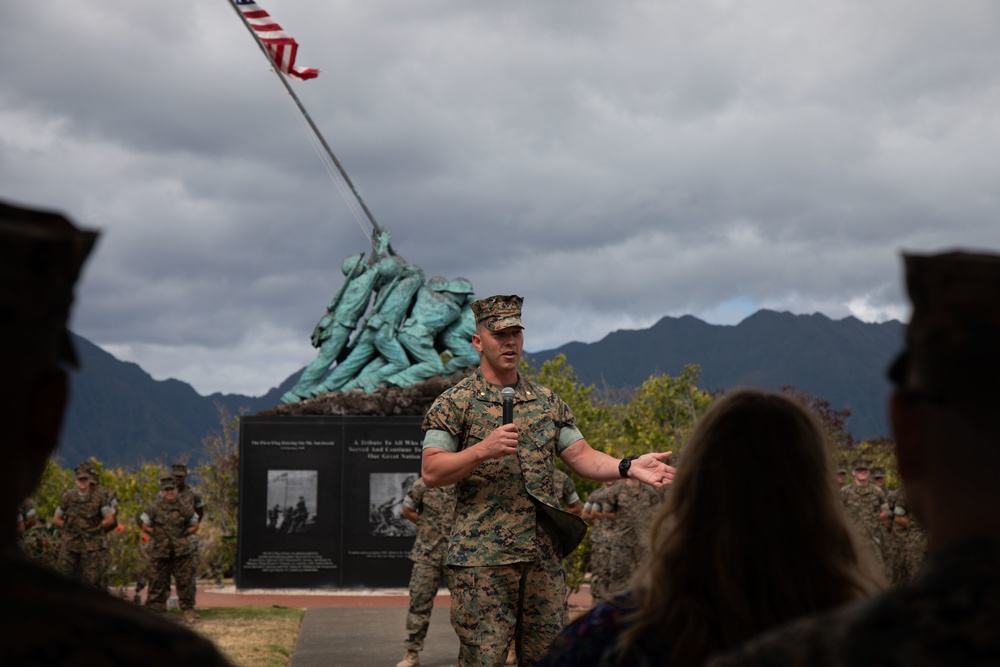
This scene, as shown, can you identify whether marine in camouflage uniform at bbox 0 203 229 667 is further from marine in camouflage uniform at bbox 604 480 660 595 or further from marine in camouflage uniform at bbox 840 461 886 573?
marine in camouflage uniform at bbox 840 461 886 573

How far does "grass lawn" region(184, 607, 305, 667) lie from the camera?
11320 millimetres

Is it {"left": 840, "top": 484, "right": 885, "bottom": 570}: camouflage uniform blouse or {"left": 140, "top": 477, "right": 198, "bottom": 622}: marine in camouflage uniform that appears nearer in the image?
{"left": 140, "top": 477, "right": 198, "bottom": 622}: marine in camouflage uniform

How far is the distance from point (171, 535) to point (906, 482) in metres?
14.3

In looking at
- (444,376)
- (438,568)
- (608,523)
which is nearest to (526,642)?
(438,568)

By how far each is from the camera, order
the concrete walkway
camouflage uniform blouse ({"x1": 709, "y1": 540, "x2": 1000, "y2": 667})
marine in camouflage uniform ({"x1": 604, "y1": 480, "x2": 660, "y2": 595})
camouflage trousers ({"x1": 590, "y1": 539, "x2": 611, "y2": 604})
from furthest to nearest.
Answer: camouflage trousers ({"x1": 590, "y1": 539, "x2": 611, "y2": 604}), marine in camouflage uniform ({"x1": 604, "y1": 480, "x2": 660, "y2": 595}), the concrete walkway, camouflage uniform blouse ({"x1": 709, "y1": 540, "x2": 1000, "y2": 667})

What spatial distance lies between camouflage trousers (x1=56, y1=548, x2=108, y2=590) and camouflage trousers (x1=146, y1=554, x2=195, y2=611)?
0.67m

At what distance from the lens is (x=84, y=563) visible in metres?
15.0

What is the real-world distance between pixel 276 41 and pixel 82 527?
33.1ft

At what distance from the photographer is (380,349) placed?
66.7 feet

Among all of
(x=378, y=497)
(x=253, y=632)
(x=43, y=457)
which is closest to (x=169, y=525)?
(x=253, y=632)

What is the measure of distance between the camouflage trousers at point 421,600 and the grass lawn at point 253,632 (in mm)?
1225

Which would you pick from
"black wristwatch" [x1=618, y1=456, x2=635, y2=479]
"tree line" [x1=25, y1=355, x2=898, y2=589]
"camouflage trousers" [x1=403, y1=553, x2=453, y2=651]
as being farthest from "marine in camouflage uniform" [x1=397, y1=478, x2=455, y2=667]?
"tree line" [x1=25, y1=355, x2=898, y2=589]

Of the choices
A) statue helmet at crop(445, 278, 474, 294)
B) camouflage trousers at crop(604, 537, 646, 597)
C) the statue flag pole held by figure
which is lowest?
camouflage trousers at crop(604, 537, 646, 597)

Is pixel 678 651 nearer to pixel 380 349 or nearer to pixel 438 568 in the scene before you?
pixel 438 568
